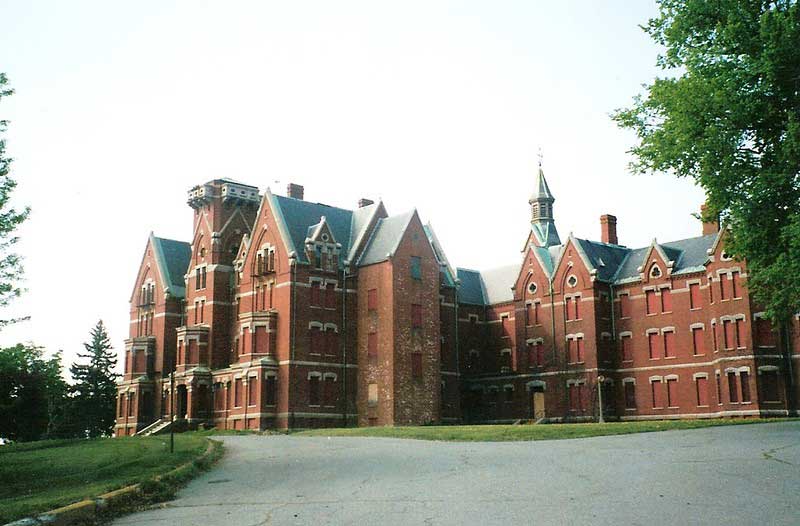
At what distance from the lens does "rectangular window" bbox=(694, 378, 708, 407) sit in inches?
2189

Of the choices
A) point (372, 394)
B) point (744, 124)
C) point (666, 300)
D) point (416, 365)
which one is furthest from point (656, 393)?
point (744, 124)

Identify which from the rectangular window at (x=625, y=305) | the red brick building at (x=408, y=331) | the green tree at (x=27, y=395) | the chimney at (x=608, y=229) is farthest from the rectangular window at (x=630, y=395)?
the green tree at (x=27, y=395)

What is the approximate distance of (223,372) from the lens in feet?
194

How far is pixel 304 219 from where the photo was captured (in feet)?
194

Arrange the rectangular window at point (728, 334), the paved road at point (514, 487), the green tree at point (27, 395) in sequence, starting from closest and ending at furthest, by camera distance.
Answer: the paved road at point (514, 487) < the green tree at point (27, 395) < the rectangular window at point (728, 334)

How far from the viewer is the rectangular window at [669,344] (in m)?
58.3

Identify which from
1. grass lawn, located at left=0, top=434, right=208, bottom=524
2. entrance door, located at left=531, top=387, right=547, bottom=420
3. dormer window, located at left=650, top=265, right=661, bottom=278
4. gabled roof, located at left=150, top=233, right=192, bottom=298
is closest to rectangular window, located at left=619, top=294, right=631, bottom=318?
dormer window, located at left=650, top=265, right=661, bottom=278

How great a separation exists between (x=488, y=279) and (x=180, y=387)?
27.4 m

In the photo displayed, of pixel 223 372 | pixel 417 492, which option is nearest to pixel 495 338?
pixel 223 372

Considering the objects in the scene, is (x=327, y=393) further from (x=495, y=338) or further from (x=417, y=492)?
(x=417, y=492)

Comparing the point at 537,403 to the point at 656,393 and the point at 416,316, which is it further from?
the point at 416,316

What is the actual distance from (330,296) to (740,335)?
2640 cm

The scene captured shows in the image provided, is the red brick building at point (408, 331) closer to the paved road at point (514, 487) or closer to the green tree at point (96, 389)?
the green tree at point (96, 389)

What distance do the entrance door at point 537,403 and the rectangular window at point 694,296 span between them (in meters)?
13.4
